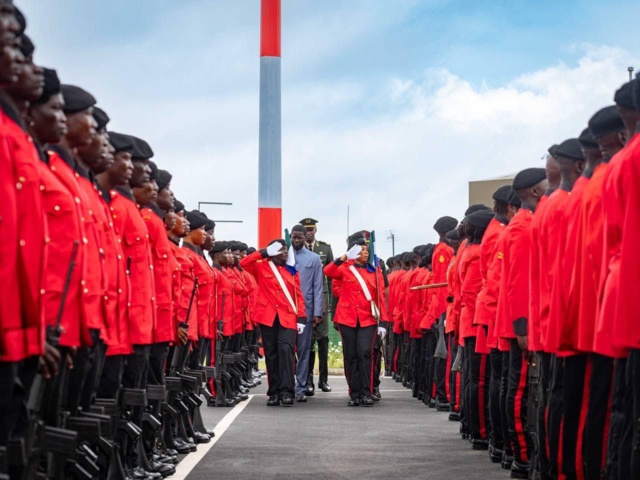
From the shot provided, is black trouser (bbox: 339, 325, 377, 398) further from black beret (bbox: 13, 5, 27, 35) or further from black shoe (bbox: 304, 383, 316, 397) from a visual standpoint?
black beret (bbox: 13, 5, 27, 35)

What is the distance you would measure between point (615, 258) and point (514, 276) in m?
3.47

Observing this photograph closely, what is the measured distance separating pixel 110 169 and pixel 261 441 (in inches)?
171

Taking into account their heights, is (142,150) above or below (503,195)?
above

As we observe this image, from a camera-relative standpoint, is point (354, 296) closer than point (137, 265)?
No

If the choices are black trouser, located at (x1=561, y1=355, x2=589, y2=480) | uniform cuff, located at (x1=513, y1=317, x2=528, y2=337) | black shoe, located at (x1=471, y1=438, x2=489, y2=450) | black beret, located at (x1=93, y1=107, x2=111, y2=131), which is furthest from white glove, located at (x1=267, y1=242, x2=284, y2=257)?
black trouser, located at (x1=561, y1=355, x2=589, y2=480)

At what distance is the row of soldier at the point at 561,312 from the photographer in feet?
20.0

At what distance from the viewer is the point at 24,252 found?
5418 mm

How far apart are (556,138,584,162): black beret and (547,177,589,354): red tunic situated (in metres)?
0.60

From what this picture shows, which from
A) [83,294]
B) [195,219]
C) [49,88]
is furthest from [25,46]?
[195,219]

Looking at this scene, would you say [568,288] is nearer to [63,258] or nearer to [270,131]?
[63,258]

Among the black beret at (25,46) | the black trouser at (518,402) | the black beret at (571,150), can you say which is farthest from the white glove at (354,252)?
the black beret at (25,46)

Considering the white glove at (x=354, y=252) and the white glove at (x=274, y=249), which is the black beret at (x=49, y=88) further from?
the white glove at (x=354, y=252)

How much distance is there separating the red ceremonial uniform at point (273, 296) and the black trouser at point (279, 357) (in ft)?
0.42

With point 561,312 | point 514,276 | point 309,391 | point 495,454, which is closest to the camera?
point 561,312
